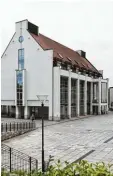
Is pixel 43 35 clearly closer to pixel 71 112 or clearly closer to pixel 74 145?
pixel 71 112

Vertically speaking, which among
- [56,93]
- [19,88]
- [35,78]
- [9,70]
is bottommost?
[56,93]

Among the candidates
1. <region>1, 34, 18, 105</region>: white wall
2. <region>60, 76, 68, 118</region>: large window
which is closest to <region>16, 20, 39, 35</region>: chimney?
<region>1, 34, 18, 105</region>: white wall

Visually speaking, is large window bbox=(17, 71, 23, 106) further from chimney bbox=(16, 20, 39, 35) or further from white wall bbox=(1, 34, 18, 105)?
chimney bbox=(16, 20, 39, 35)

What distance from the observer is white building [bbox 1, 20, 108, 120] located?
37.9 meters

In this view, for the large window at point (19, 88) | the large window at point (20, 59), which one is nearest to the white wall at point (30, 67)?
the large window at point (20, 59)

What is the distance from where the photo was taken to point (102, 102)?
52.6 metres

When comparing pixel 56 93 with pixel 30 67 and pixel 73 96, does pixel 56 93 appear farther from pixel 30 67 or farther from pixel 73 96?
pixel 73 96

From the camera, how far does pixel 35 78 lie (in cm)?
3956

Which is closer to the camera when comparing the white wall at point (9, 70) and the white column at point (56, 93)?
the white column at point (56, 93)

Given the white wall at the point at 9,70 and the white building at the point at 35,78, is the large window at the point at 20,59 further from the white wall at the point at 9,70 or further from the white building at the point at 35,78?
the white wall at the point at 9,70

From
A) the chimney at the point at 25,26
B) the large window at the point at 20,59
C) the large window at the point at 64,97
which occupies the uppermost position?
the chimney at the point at 25,26

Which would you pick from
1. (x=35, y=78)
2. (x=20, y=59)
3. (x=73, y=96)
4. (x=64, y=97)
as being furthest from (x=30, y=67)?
(x=73, y=96)

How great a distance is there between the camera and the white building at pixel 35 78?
37938mm

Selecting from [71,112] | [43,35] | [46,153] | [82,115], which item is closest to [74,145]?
[46,153]
